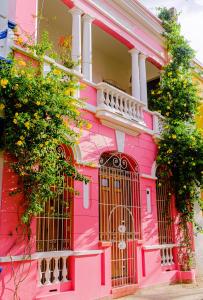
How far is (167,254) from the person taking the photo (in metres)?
9.27

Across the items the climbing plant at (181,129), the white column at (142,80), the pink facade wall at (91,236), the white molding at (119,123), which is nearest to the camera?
the pink facade wall at (91,236)

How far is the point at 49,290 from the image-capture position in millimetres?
5961

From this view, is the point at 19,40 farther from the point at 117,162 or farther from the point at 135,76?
the point at 135,76

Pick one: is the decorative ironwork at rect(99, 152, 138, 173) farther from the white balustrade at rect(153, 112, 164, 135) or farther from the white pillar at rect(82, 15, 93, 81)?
the white pillar at rect(82, 15, 93, 81)

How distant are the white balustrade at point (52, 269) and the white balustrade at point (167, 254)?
3474 mm

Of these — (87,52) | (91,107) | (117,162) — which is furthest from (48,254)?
(87,52)

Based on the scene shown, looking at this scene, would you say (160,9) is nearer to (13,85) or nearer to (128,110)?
(128,110)

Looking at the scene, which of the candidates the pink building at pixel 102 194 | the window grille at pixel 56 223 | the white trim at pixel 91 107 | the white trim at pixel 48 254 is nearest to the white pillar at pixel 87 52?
the pink building at pixel 102 194

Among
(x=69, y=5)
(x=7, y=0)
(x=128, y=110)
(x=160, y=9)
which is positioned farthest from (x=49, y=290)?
(x=160, y=9)

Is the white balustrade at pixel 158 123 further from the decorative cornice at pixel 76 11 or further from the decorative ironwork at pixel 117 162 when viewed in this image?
the decorative cornice at pixel 76 11

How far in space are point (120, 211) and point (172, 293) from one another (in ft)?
7.31

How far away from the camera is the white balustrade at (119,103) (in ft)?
26.2

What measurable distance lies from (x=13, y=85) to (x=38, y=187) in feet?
5.50

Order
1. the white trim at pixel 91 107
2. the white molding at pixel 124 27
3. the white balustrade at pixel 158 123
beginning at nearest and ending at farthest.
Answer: the white trim at pixel 91 107 → the white molding at pixel 124 27 → the white balustrade at pixel 158 123
